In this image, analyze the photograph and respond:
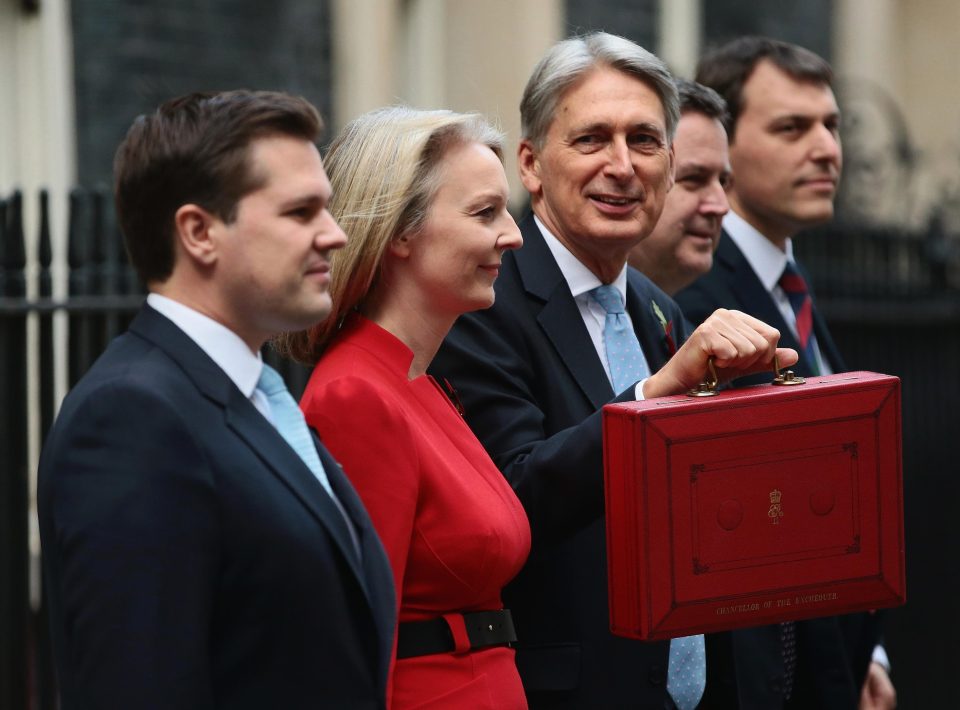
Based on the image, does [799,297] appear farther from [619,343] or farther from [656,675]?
[656,675]

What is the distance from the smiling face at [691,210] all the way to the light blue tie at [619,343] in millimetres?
566

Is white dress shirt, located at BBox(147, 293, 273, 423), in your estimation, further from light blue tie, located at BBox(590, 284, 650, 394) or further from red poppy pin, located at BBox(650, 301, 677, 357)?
red poppy pin, located at BBox(650, 301, 677, 357)

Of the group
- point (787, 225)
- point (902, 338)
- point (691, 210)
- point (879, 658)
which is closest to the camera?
point (691, 210)

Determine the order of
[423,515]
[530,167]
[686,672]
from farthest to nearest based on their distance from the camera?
1. [530,167]
2. [686,672]
3. [423,515]

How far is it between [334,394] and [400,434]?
0.41 ft

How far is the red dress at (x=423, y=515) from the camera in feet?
8.66

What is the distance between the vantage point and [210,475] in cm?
210

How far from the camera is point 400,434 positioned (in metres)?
2.66

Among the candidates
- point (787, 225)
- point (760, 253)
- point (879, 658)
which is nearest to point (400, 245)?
point (760, 253)

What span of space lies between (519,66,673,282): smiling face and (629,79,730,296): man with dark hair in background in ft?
1.80

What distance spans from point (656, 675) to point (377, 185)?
1.04 metres

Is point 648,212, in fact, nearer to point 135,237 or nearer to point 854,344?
point 135,237

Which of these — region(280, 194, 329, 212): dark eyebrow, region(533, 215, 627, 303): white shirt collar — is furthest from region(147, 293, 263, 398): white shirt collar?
region(533, 215, 627, 303): white shirt collar

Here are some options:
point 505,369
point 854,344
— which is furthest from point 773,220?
point 854,344
